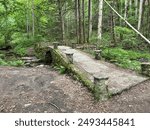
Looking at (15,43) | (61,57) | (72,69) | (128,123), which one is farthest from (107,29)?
(128,123)

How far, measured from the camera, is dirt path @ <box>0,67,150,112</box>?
6.46m

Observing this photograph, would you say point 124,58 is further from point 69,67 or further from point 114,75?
point 69,67

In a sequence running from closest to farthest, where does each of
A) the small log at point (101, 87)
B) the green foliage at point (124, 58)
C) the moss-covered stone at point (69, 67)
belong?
1. the small log at point (101, 87)
2. the moss-covered stone at point (69, 67)
3. the green foliage at point (124, 58)

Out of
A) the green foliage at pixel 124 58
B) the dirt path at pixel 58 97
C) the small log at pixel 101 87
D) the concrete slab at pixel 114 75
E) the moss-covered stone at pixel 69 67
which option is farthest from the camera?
the green foliage at pixel 124 58

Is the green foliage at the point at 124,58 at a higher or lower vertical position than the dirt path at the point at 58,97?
higher

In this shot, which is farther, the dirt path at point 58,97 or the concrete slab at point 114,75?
the concrete slab at point 114,75

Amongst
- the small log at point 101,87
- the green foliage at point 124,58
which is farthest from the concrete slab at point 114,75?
the green foliage at point 124,58

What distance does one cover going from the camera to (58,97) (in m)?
7.22

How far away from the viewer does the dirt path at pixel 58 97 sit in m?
6.46

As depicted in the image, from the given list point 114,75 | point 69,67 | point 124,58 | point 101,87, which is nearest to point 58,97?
point 101,87

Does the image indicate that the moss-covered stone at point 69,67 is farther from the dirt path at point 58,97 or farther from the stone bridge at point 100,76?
the dirt path at point 58,97

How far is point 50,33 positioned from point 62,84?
16.9 meters

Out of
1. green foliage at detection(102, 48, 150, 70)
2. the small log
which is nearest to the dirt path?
the small log

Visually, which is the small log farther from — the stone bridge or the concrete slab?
the concrete slab
